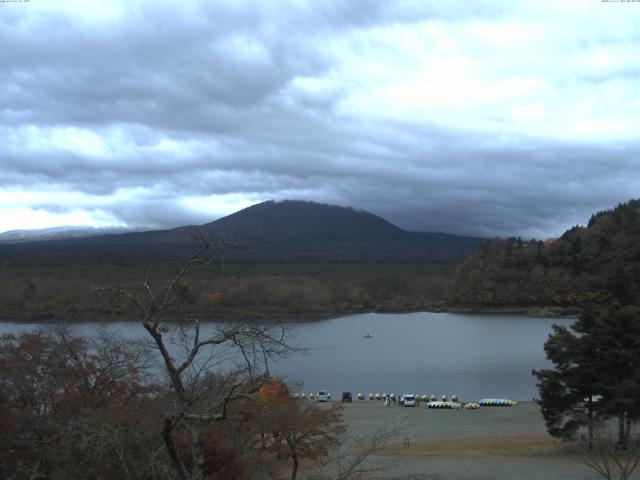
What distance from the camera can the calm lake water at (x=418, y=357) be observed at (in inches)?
1668

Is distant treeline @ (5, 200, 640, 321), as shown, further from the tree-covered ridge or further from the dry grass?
the dry grass

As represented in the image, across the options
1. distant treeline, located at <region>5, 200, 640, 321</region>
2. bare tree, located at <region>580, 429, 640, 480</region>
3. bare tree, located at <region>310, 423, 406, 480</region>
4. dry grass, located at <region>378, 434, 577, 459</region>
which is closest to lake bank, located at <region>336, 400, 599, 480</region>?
dry grass, located at <region>378, 434, 577, 459</region>

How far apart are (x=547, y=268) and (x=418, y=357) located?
219ft

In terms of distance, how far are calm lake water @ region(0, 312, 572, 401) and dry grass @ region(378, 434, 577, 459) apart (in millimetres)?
Answer: 6431

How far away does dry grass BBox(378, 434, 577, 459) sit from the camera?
69.4 ft

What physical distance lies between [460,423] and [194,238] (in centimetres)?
2718

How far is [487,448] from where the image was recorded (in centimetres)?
2262

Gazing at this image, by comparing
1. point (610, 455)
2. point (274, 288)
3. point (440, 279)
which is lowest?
point (610, 455)

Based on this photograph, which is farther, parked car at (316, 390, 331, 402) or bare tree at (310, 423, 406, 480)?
parked car at (316, 390, 331, 402)

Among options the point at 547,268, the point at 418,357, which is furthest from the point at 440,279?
the point at 418,357

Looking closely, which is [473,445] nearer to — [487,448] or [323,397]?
[487,448]

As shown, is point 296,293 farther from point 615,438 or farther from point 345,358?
point 615,438

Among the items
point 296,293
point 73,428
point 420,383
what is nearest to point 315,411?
point 73,428

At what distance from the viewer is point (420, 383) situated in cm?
4388
